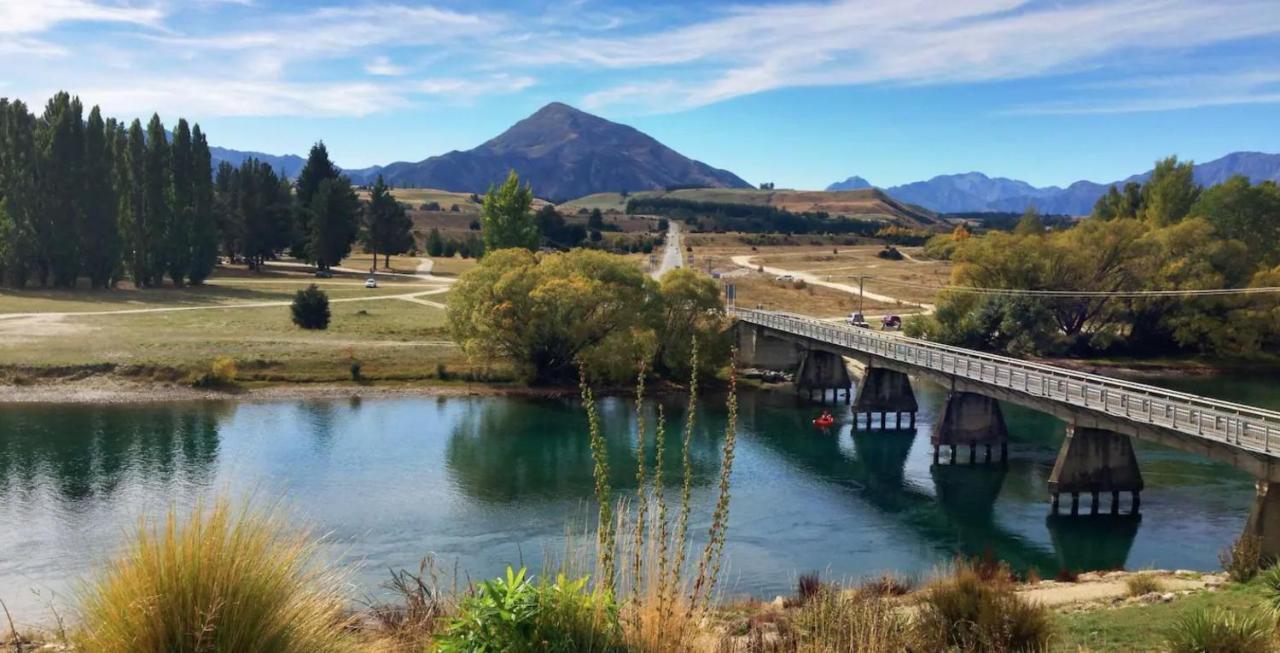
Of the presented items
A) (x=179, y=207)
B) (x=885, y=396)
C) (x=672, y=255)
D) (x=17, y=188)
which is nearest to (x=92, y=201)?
(x=17, y=188)

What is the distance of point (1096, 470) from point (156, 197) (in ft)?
278

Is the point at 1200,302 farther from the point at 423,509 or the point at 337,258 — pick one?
the point at 337,258

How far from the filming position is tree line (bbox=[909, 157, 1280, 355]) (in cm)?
8025

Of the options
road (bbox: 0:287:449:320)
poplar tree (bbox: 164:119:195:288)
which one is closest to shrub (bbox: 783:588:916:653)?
road (bbox: 0:287:449:320)

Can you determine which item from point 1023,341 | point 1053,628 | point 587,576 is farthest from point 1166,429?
point 1023,341

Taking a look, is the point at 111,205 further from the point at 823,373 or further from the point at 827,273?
the point at 827,273

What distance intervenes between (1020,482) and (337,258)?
304ft

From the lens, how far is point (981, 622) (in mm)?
12188

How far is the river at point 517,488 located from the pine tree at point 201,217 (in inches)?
1739

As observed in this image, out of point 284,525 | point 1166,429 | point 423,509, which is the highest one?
point 284,525

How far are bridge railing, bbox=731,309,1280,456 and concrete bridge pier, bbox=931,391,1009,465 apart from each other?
182cm

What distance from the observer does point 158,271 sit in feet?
311

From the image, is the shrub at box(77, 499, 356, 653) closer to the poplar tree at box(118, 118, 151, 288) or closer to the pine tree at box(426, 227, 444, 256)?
the poplar tree at box(118, 118, 151, 288)

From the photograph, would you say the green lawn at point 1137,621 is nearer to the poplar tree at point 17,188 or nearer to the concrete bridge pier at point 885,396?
the concrete bridge pier at point 885,396
